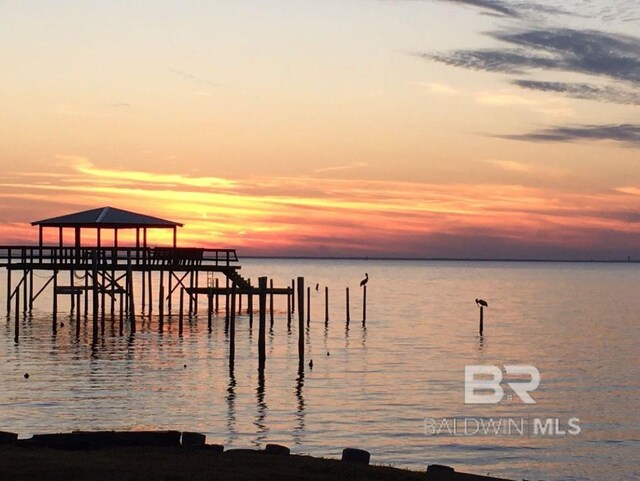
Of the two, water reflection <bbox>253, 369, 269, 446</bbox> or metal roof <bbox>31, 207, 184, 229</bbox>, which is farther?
metal roof <bbox>31, 207, 184, 229</bbox>

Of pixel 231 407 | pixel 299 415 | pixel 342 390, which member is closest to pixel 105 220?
pixel 342 390

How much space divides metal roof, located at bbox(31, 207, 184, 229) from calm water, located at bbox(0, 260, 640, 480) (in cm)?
674

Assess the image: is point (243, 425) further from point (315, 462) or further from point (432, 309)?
point (432, 309)

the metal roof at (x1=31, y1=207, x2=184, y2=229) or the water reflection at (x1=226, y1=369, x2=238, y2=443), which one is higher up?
the metal roof at (x1=31, y1=207, x2=184, y2=229)

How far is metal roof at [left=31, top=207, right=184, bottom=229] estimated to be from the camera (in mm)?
63781

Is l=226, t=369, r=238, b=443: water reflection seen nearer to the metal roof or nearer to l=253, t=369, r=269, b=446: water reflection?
l=253, t=369, r=269, b=446: water reflection

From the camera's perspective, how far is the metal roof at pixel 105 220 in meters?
63.8

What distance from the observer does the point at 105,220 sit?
63.9 metres

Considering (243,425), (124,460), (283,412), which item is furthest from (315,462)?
(283,412)

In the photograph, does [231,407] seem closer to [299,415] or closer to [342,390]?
[299,415]

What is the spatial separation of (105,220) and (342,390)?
28489 millimetres

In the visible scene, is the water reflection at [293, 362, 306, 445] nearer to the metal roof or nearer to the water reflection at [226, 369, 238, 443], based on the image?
the water reflection at [226, 369, 238, 443]

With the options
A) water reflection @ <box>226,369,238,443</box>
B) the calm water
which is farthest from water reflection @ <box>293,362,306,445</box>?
water reflection @ <box>226,369,238,443</box>

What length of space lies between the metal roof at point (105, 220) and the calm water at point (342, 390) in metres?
6.74
